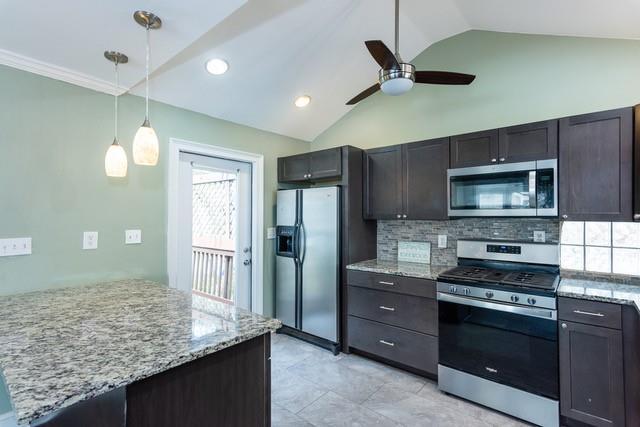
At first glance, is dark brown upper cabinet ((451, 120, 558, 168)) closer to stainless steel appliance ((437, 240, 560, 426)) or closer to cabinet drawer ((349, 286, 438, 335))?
stainless steel appliance ((437, 240, 560, 426))

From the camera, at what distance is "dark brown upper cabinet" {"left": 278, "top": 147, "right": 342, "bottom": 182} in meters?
3.29

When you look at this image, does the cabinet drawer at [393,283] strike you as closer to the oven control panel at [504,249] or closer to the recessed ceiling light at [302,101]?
the oven control panel at [504,249]

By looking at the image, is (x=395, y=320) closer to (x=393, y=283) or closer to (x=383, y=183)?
(x=393, y=283)

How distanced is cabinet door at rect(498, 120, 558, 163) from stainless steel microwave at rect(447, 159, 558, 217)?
63 mm

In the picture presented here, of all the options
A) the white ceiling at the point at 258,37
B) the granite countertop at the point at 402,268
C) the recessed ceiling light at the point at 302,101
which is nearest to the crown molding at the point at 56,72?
the white ceiling at the point at 258,37

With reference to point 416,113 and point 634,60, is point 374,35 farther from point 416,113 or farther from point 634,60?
point 634,60

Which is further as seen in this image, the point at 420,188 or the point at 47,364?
the point at 420,188

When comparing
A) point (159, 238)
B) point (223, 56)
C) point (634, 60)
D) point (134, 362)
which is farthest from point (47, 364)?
point (634, 60)

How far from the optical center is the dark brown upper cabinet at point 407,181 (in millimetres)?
2863

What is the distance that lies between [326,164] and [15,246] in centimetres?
259

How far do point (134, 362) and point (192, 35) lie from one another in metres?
1.85

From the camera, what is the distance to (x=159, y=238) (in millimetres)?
2791

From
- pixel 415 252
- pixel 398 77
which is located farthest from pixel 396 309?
pixel 398 77

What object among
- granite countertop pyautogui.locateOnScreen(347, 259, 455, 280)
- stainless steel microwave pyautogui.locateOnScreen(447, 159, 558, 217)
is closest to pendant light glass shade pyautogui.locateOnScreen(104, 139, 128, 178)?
granite countertop pyautogui.locateOnScreen(347, 259, 455, 280)
